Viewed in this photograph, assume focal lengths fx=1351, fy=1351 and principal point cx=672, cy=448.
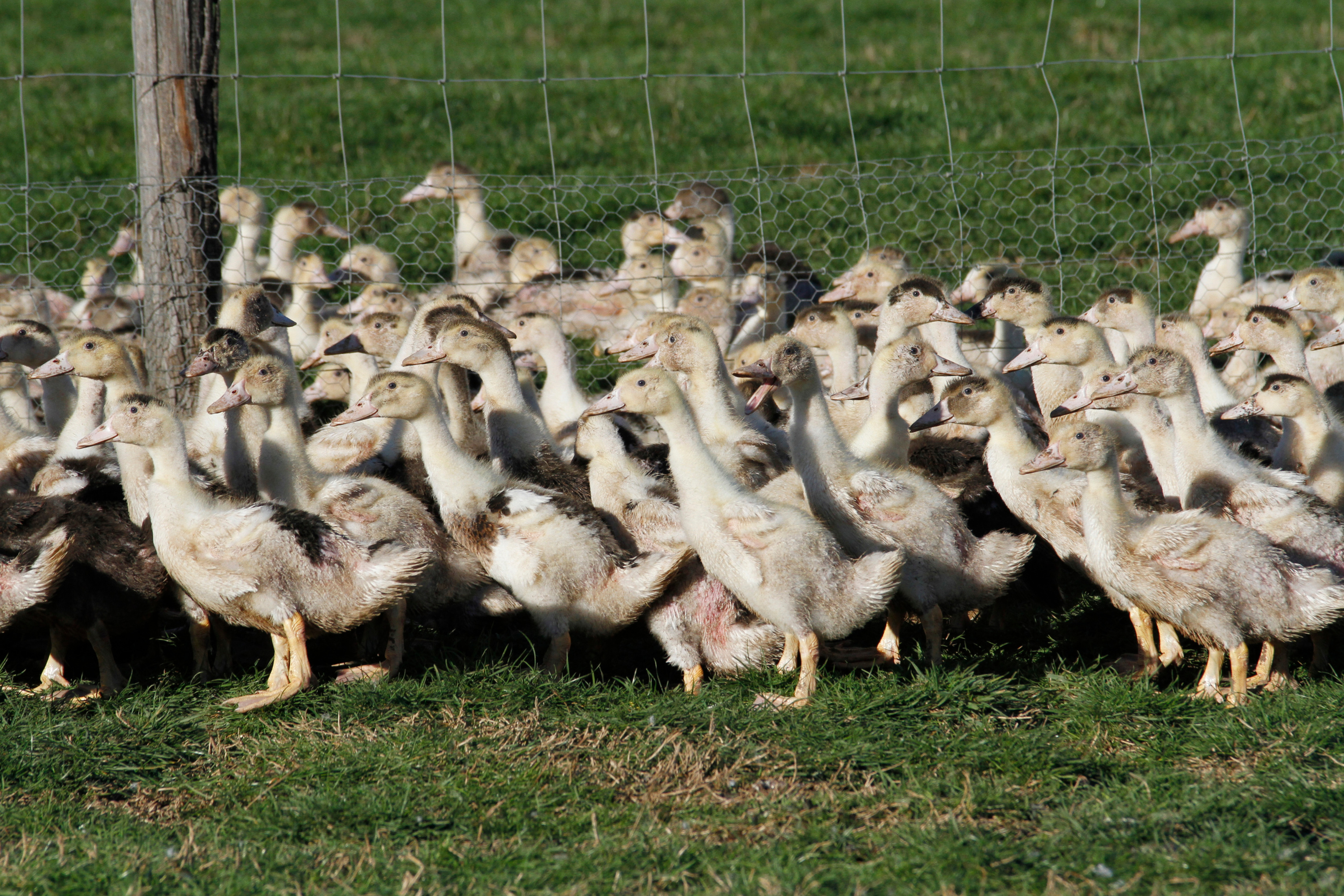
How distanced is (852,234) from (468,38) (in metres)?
10.9

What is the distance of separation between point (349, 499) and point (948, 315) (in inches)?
144

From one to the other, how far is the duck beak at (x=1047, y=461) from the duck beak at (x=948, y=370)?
1044 millimetres

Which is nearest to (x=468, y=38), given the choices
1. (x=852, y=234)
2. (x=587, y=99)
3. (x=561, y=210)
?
(x=587, y=99)

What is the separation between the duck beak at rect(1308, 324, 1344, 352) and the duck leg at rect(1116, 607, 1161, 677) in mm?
2472

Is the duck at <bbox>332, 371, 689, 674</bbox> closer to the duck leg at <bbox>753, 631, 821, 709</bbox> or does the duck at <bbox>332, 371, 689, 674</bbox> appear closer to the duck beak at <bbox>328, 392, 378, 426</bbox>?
the duck beak at <bbox>328, 392, 378, 426</bbox>

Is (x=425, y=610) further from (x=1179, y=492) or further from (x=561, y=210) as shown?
(x=561, y=210)

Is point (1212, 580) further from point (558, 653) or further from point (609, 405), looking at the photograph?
point (558, 653)

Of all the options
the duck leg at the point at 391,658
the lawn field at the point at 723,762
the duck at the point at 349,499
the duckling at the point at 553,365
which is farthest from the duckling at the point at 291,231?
the duck leg at the point at 391,658

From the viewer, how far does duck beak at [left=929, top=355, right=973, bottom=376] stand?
7332 millimetres

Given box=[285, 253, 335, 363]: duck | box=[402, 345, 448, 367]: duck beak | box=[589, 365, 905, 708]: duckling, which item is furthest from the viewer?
box=[285, 253, 335, 363]: duck

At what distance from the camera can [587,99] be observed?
16.4 meters

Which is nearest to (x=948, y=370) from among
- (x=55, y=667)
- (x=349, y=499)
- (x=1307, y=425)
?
(x=1307, y=425)

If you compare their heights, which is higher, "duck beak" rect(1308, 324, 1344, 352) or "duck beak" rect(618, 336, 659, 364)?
"duck beak" rect(618, 336, 659, 364)

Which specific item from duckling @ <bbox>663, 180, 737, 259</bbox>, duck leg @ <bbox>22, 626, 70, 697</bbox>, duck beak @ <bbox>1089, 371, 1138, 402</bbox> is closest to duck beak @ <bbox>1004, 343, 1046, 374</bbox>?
duck beak @ <bbox>1089, 371, 1138, 402</bbox>
